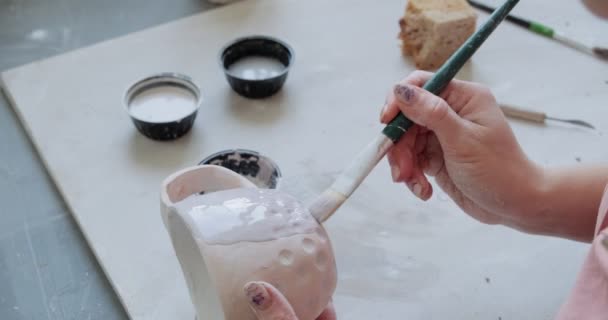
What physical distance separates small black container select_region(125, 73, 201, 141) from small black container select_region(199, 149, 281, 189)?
112 mm

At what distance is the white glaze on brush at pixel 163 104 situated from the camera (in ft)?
3.03

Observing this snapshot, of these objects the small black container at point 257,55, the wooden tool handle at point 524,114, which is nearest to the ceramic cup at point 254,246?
the small black container at point 257,55

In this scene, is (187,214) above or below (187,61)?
above

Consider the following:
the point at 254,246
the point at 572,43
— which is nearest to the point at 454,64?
the point at 254,246

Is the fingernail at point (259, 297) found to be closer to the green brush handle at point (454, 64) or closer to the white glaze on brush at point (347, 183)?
the white glaze on brush at point (347, 183)

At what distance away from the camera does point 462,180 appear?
70 cm

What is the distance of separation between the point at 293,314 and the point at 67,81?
695 millimetres

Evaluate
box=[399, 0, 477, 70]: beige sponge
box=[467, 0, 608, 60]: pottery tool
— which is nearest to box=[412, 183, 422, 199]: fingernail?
box=[399, 0, 477, 70]: beige sponge

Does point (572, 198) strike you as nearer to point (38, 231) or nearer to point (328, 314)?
point (328, 314)

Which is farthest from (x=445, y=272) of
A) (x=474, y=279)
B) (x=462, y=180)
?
(x=462, y=180)

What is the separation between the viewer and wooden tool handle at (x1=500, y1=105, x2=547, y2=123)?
956mm

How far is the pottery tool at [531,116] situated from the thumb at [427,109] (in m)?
0.36

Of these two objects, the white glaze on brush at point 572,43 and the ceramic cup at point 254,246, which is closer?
the ceramic cup at point 254,246

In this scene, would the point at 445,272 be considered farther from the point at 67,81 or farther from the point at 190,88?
the point at 67,81
